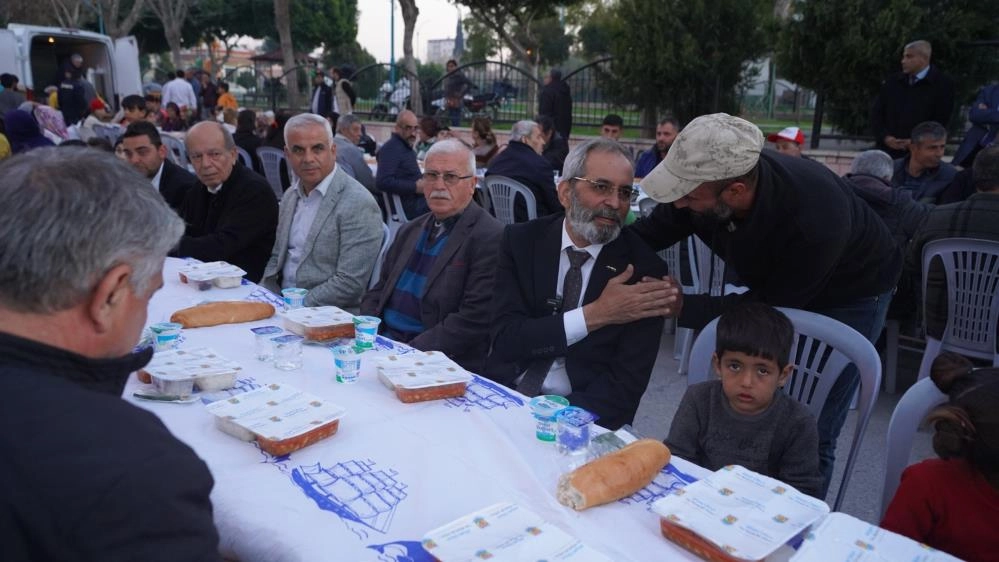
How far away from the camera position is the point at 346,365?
2268 mm

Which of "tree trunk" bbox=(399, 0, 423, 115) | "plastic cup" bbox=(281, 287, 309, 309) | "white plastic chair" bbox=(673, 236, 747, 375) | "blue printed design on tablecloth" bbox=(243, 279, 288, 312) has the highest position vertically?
"tree trunk" bbox=(399, 0, 423, 115)

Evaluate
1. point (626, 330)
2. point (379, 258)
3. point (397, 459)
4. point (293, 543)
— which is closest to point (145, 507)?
point (293, 543)

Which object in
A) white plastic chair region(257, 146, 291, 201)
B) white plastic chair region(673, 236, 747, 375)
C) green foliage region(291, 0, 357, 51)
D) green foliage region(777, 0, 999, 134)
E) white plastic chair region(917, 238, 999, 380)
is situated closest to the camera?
white plastic chair region(917, 238, 999, 380)

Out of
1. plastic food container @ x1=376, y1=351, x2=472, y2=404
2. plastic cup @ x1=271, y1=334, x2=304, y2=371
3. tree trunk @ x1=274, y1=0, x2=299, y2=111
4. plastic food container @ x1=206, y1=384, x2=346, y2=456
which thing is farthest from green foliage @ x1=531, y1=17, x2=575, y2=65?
plastic food container @ x1=206, y1=384, x2=346, y2=456

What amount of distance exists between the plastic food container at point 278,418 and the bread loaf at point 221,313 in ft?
2.92

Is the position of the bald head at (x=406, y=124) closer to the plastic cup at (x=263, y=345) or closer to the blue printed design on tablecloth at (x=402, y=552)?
the plastic cup at (x=263, y=345)

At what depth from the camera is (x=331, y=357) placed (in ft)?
8.21

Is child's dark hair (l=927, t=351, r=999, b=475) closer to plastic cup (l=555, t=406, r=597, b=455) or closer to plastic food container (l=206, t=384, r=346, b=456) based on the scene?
plastic cup (l=555, t=406, r=597, b=455)

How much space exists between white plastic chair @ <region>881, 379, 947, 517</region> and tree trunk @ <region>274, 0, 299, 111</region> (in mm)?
19604

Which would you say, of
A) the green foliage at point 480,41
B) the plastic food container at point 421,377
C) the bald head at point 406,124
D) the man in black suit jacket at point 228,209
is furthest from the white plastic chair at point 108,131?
the green foliage at point 480,41

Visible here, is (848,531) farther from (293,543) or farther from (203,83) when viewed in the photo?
(203,83)

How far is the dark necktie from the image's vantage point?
2.72 metres

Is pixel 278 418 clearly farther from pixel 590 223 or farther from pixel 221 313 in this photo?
pixel 590 223

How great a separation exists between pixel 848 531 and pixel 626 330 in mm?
1252
